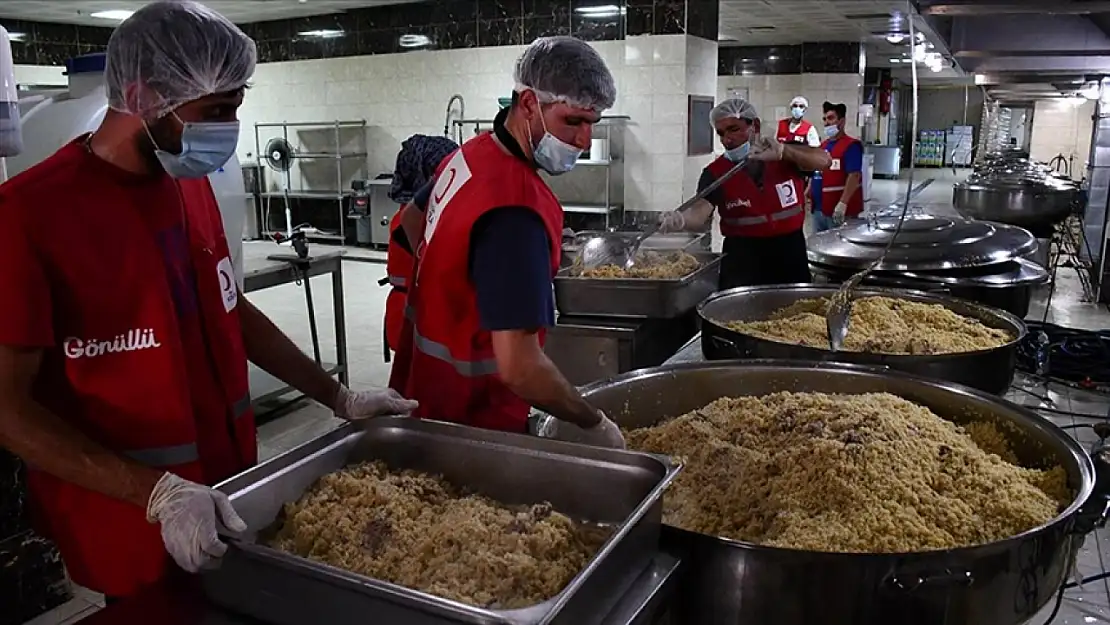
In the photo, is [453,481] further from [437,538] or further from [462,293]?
[462,293]

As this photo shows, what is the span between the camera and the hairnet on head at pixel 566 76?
1.54 m

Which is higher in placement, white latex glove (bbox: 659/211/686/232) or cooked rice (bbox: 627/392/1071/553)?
white latex glove (bbox: 659/211/686/232)

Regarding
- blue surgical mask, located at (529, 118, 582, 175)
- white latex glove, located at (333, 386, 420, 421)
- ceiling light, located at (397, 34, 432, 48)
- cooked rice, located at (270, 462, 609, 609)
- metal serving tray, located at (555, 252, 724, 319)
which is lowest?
metal serving tray, located at (555, 252, 724, 319)

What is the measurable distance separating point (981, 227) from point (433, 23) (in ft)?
22.0

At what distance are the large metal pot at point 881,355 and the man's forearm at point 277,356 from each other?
3.00 feet

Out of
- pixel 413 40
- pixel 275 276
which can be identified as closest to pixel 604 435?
pixel 275 276

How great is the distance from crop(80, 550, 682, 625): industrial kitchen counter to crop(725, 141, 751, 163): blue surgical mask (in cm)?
284

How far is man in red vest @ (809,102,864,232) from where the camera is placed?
5.90 meters

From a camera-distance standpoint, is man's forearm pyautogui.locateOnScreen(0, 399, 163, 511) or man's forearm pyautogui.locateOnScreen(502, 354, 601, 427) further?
man's forearm pyautogui.locateOnScreen(502, 354, 601, 427)

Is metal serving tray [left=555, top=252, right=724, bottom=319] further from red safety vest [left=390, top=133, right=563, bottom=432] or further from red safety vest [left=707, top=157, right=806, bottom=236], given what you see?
red safety vest [left=390, top=133, right=563, bottom=432]

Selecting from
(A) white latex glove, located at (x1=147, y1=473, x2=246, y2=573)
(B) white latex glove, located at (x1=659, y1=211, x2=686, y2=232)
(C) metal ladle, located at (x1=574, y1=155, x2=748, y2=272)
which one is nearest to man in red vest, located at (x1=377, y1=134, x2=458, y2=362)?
(C) metal ladle, located at (x1=574, y1=155, x2=748, y2=272)

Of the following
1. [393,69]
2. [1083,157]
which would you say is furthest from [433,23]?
[1083,157]

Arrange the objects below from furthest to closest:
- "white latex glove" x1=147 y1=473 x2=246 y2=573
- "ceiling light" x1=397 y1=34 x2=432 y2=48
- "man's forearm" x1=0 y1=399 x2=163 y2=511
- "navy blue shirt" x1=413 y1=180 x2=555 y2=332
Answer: "ceiling light" x1=397 y1=34 x2=432 y2=48 → "navy blue shirt" x1=413 y1=180 x2=555 y2=332 → "man's forearm" x1=0 y1=399 x2=163 y2=511 → "white latex glove" x1=147 y1=473 x2=246 y2=573

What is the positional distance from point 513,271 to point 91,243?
601mm
